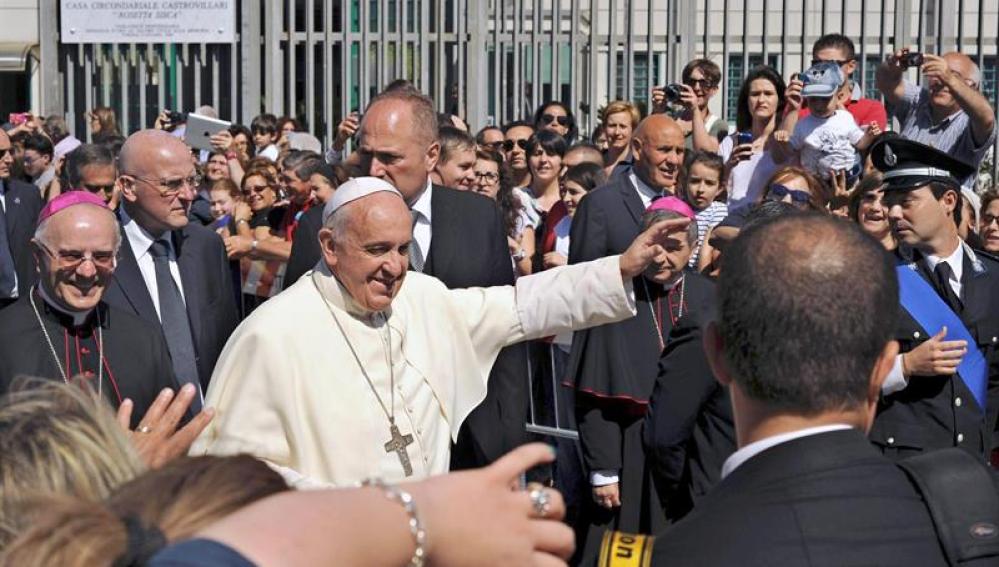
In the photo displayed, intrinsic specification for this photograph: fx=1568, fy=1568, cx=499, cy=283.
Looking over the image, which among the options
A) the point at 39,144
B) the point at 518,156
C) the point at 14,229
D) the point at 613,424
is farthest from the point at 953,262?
the point at 39,144

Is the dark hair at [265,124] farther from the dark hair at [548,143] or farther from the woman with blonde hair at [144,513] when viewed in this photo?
the woman with blonde hair at [144,513]

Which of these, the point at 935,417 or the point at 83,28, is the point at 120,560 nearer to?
the point at 935,417

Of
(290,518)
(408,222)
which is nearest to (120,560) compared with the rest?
(290,518)

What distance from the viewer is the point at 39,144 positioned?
13.1m

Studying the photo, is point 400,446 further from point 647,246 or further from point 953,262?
point 953,262

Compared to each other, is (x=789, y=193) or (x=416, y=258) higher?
(x=789, y=193)

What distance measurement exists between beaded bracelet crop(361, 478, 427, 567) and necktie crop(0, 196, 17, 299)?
8619 millimetres

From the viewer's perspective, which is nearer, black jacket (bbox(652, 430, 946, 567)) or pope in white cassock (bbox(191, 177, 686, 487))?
black jacket (bbox(652, 430, 946, 567))

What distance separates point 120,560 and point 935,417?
4081mm

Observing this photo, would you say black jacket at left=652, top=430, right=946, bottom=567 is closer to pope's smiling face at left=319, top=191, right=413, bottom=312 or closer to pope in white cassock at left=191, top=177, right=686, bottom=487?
pope in white cassock at left=191, top=177, right=686, bottom=487

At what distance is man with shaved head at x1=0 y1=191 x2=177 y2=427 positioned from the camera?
5.06 m

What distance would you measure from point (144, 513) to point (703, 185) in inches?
264

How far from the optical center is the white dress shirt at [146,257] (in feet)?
20.2

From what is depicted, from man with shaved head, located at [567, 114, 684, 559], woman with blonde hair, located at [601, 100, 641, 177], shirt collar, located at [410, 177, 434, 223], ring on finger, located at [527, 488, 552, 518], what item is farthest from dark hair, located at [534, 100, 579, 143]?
ring on finger, located at [527, 488, 552, 518]
